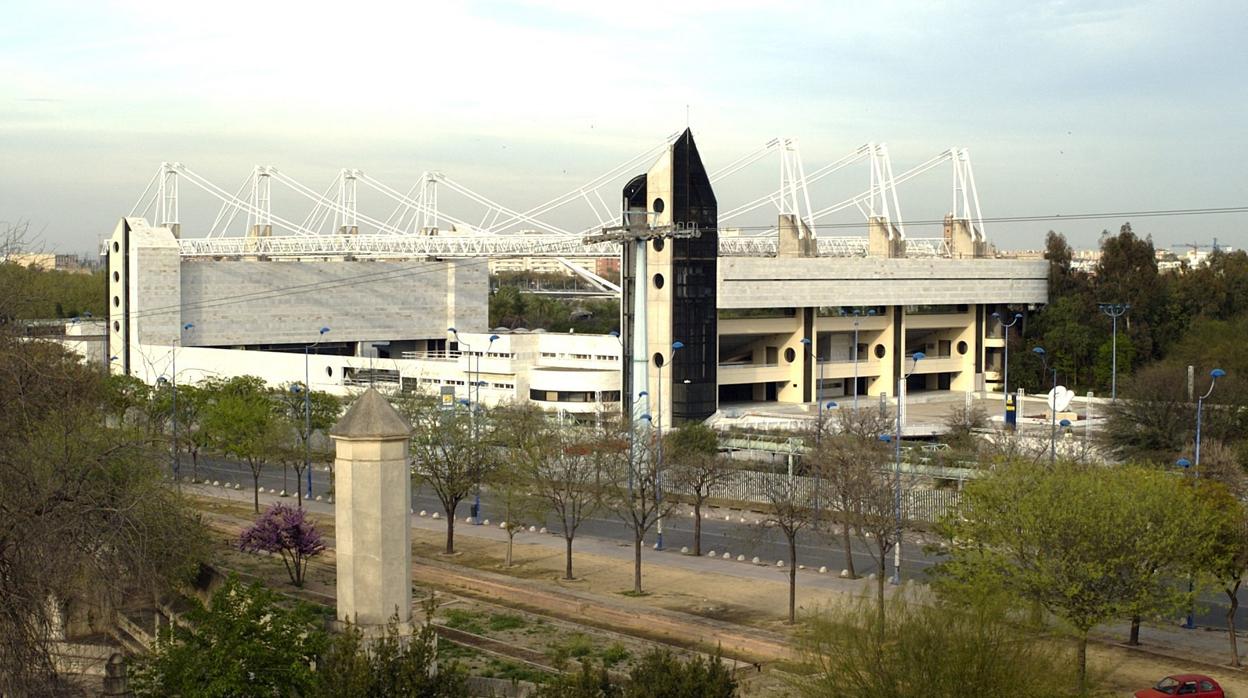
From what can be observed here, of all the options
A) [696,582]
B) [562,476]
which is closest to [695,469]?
[562,476]

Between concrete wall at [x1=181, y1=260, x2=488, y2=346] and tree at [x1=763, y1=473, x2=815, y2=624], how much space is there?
4792 cm

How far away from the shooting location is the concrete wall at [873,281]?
63594 mm

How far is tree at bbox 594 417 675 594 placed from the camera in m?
33.4

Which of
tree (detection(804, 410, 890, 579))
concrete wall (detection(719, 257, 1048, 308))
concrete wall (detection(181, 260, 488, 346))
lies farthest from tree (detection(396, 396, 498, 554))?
concrete wall (detection(181, 260, 488, 346))

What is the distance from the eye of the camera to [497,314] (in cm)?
11912

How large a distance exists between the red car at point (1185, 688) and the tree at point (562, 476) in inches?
548

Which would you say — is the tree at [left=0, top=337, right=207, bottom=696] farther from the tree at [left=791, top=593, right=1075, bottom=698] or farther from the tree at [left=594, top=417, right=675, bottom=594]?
the tree at [left=594, top=417, right=675, bottom=594]

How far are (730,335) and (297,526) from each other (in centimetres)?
3999

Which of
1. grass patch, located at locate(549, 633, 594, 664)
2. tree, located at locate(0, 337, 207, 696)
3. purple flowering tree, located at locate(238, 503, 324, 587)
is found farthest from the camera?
purple flowering tree, located at locate(238, 503, 324, 587)

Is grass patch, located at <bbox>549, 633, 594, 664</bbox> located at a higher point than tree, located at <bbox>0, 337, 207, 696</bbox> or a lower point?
lower

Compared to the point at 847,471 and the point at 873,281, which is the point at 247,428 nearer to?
the point at 847,471

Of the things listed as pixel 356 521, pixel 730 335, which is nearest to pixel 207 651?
pixel 356 521

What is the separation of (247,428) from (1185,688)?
31114 millimetres

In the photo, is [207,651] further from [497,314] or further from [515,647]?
[497,314]
